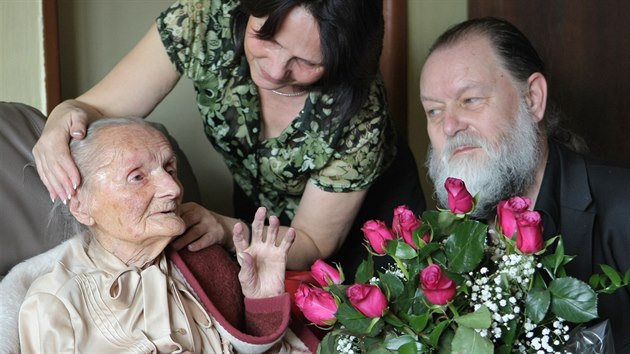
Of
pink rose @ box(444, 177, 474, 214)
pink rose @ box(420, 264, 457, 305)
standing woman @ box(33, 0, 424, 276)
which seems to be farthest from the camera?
standing woman @ box(33, 0, 424, 276)

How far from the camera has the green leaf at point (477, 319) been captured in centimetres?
128

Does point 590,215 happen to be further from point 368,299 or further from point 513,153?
point 368,299

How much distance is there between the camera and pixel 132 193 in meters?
1.76

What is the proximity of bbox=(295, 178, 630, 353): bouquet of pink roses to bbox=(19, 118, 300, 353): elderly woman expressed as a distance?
15.5 inches

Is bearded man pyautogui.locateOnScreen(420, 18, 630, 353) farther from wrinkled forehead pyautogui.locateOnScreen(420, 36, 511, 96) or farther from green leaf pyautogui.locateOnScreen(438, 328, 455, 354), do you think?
green leaf pyautogui.locateOnScreen(438, 328, 455, 354)

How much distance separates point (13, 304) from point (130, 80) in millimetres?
629

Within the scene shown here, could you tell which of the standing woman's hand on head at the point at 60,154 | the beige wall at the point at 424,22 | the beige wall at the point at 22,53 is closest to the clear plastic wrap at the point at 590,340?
the standing woman's hand on head at the point at 60,154

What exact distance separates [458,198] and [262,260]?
600 millimetres

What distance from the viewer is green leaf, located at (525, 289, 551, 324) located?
1328 millimetres

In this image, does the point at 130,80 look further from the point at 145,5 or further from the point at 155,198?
the point at 145,5

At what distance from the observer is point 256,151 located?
221cm

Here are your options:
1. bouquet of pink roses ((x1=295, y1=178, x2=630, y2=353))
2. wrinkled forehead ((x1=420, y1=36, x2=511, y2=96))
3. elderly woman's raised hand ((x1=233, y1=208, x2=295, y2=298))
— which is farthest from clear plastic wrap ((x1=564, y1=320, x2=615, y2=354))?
wrinkled forehead ((x1=420, y1=36, x2=511, y2=96))

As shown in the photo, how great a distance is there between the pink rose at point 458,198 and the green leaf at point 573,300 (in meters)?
0.18

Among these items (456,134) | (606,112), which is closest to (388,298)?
(456,134)
